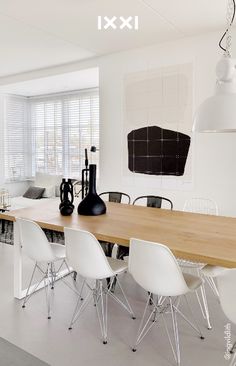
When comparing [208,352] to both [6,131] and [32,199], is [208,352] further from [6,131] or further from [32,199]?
[6,131]

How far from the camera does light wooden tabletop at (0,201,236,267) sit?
193 centimetres

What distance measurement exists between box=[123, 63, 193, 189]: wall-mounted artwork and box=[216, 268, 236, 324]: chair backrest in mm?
2673

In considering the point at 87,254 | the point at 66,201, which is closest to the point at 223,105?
the point at 87,254

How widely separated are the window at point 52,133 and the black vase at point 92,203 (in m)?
3.69

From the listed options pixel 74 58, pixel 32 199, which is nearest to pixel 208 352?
pixel 74 58

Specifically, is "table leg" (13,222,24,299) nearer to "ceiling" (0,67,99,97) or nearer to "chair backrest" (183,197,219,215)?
"chair backrest" (183,197,219,215)

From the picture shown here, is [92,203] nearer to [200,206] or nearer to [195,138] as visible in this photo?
[200,206]

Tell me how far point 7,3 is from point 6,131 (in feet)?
14.9

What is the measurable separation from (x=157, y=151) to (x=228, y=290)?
3.00 metres

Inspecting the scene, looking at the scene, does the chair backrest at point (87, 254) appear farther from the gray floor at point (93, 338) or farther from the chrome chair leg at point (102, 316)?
the gray floor at point (93, 338)

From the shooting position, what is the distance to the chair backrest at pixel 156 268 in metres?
1.90

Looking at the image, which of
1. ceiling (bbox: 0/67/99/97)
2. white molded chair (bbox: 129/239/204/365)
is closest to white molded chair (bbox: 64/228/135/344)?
white molded chair (bbox: 129/239/204/365)

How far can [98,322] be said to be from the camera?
2.62 m

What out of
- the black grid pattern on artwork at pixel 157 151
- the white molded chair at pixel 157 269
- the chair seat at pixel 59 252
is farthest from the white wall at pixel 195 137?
the white molded chair at pixel 157 269
